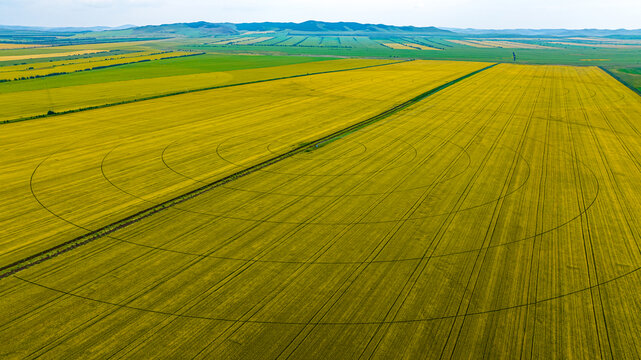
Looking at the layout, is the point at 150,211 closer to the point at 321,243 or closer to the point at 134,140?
the point at 321,243

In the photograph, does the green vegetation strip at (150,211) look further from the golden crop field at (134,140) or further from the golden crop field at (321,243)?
the golden crop field at (134,140)

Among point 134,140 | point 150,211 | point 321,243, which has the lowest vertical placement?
point 321,243

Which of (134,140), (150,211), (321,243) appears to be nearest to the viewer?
(321,243)

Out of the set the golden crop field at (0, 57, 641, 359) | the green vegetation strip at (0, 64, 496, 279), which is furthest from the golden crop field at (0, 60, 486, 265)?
the green vegetation strip at (0, 64, 496, 279)

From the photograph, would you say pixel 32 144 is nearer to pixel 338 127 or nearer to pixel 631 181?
pixel 338 127

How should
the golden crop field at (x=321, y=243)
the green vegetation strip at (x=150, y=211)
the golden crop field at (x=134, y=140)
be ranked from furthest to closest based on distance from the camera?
the golden crop field at (x=134, y=140), the green vegetation strip at (x=150, y=211), the golden crop field at (x=321, y=243)

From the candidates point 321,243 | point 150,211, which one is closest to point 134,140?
point 150,211

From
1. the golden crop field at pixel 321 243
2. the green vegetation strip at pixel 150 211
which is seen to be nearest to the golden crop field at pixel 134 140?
the golden crop field at pixel 321 243

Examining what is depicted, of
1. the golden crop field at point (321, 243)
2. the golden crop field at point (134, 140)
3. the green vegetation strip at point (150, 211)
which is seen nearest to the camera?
the golden crop field at point (321, 243)

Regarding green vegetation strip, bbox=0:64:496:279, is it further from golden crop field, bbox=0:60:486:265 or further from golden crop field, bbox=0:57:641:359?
golden crop field, bbox=0:60:486:265
